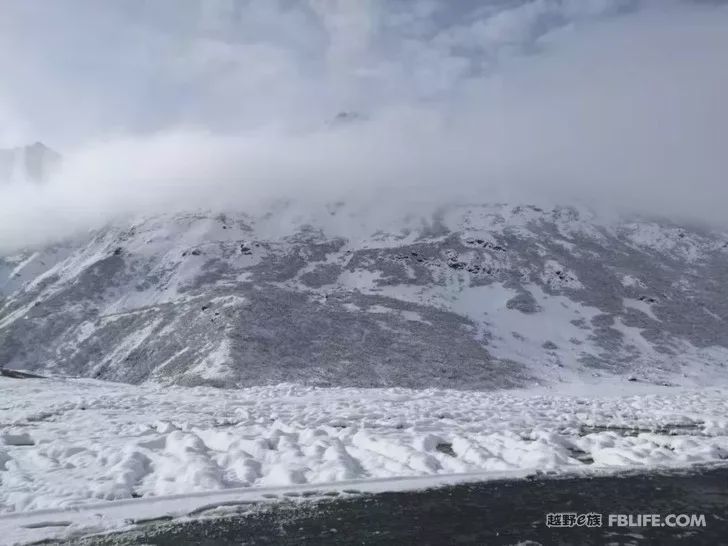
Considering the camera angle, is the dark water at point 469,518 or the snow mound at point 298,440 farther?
the snow mound at point 298,440

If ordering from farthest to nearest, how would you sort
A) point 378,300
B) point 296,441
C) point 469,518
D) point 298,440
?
point 378,300 < point 298,440 < point 296,441 < point 469,518

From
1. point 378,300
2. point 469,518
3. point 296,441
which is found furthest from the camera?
point 378,300

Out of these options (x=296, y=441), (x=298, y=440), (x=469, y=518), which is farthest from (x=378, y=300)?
(x=469, y=518)

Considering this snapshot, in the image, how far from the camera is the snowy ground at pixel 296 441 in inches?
514

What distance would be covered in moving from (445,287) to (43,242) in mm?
131110

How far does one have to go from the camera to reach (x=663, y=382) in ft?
217

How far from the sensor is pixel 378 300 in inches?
3526

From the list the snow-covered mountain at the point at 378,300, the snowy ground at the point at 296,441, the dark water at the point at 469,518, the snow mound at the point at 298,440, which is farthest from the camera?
the snow-covered mountain at the point at 378,300

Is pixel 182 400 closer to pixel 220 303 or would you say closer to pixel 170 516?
pixel 170 516

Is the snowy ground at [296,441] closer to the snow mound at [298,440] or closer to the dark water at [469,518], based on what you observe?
the snow mound at [298,440]

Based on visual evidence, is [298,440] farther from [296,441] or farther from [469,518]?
[469,518]

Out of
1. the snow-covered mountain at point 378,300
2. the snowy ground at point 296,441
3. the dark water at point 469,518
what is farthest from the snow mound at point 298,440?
the snow-covered mountain at point 378,300

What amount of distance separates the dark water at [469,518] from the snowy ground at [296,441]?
4.41 ft

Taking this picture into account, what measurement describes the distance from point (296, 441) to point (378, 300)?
72.1 meters
